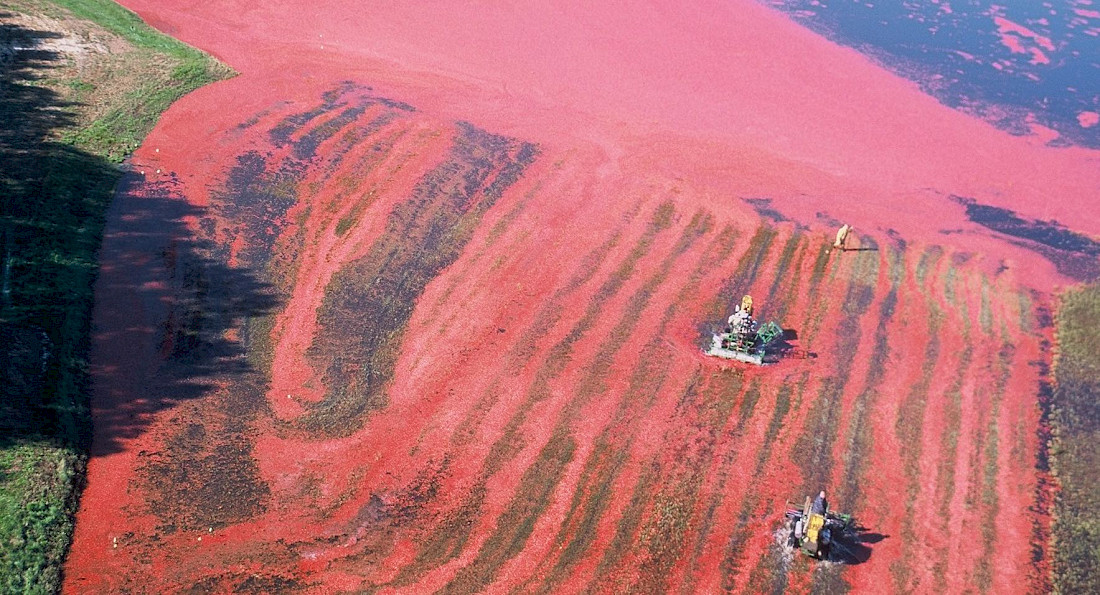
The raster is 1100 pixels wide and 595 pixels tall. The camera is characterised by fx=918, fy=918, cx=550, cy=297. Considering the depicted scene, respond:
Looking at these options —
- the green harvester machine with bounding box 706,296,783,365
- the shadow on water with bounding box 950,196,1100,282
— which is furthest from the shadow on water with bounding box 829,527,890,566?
the shadow on water with bounding box 950,196,1100,282

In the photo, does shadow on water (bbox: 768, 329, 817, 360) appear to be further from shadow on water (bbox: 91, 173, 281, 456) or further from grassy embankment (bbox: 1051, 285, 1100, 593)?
shadow on water (bbox: 91, 173, 281, 456)

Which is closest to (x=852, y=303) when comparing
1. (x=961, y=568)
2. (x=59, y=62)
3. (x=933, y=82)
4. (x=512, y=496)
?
(x=961, y=568)

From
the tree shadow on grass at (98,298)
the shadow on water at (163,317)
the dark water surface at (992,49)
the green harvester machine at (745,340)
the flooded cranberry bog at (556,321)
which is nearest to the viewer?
the flooded cranberry bog at (556,321)

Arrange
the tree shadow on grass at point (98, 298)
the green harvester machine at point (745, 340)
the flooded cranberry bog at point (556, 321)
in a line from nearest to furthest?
the flooded cranberry bog at point (556, 321) < the tree shadow on grass at point (98, 298) < the green harvester machine at point (745, 340)

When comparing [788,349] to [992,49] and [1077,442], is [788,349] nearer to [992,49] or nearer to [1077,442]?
[1077,442]

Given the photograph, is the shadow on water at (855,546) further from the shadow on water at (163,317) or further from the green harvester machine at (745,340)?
the shadow on water at (163,317)

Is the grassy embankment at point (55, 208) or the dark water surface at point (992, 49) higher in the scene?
the dark water surface at point (992, 49)

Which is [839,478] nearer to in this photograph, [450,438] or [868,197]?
[450,438]

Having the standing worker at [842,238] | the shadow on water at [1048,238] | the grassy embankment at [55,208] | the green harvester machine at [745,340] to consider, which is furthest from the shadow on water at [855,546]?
the grassy embankment at [55,208]
